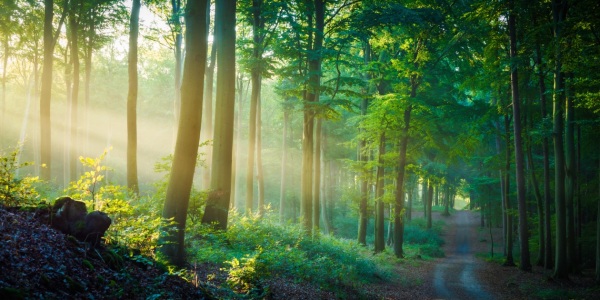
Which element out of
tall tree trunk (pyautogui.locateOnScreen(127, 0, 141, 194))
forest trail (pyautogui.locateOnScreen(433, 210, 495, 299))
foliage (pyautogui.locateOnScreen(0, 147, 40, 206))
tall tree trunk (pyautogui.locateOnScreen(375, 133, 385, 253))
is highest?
tall tree trunk (pyautogui.locateOnScreen(127, 0, 141, 194))

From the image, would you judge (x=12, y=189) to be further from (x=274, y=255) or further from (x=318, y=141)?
(x=318, y=141)

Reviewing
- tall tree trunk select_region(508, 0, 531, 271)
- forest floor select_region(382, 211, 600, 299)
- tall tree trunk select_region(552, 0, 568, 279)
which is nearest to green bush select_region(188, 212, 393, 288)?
forest floor select_region(382, 211, 600, 299)

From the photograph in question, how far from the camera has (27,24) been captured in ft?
71.5

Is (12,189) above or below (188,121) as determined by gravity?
below

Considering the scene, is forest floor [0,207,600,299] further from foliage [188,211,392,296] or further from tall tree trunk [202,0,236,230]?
tall tree trunk [202,0,236,230]

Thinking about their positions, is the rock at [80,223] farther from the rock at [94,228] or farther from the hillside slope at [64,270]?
the hillside slope at [64,270]

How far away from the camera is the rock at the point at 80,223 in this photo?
539 cm

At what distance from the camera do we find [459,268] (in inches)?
763

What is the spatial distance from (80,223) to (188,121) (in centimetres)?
249

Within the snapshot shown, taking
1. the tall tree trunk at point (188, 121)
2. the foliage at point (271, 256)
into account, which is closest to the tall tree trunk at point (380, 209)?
the foliage at point (271, 256)

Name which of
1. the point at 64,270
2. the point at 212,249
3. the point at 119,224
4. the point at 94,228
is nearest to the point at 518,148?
the point at 212,249

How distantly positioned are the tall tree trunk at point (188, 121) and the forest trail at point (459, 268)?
974cm

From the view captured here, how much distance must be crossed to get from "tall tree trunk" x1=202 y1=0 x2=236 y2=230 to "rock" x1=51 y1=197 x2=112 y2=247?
4872mm

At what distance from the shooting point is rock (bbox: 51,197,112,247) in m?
5.39
